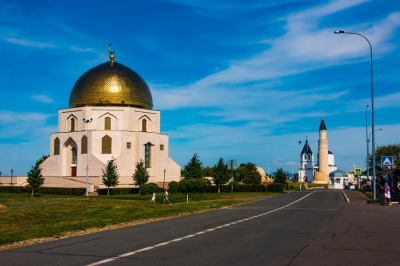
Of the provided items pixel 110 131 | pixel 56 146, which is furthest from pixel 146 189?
pixel 56 146

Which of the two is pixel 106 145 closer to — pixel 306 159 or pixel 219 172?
pixel 219 172

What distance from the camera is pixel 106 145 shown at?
74125 mm

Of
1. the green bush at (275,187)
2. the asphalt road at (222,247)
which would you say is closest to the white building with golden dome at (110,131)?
the green bush at (275,187)

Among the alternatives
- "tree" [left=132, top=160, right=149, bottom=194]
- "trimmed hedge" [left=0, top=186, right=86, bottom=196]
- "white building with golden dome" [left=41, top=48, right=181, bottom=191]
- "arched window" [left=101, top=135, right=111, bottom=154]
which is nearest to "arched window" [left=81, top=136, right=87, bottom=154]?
"white building with golden dome" [left=41, top=48, right=181, bottom=191]

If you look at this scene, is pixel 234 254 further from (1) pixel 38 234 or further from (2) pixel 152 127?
(2) pixel 152 127

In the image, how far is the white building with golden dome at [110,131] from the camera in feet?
242

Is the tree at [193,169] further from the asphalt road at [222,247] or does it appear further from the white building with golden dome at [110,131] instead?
the asphalt road at [222,247]

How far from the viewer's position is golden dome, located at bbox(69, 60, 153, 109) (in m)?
75.7

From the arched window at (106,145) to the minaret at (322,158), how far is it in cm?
9140

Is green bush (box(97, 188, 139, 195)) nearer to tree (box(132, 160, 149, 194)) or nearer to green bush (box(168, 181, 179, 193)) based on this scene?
tree (box(132, 160, 149, 194))

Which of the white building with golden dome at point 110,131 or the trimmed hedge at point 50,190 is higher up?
the white building with golden dome at point 110,131

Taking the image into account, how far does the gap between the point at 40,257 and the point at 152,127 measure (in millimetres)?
70640

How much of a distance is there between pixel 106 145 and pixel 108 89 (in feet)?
28.6

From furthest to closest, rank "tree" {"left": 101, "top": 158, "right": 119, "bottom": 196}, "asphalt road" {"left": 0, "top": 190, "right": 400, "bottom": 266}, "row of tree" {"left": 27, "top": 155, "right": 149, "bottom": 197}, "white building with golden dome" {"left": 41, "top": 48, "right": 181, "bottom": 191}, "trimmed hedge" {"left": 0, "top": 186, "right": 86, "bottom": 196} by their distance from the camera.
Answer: "white building with golden dome" {"left": 41, "top": 48, "right": 181, "bottom": 191} < "tree" {"left": 101, "top": 158, "right": 119, "bottom": 196} < "trimmed hedge" {"left": 0, "top": 186, "right": 86, "bottom": 196} < "row of tree" {"left": 27, "top": 155, "right": 149, "bottom": 197} < "asphalt road" {"left": 0, "top": 190, "right": 400, "bottom": 266}
